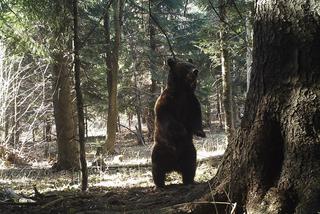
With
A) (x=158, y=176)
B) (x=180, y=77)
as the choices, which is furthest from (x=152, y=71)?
(x=158, y=176)

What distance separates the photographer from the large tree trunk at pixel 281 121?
349 cm

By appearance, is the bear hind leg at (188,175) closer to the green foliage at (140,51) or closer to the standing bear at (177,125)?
the standing bear at (177,125)

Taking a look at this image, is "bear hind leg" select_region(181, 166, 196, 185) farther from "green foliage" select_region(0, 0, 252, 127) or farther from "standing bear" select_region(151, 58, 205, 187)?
"green foliage" select_region(0, 0, 252, 127)

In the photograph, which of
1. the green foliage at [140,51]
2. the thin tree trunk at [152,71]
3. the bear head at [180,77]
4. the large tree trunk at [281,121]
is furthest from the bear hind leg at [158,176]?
the thin tree trunk at [152,71]

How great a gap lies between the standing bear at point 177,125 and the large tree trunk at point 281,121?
320 centimetres

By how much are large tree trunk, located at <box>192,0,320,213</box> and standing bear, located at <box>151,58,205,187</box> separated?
320 centimetres

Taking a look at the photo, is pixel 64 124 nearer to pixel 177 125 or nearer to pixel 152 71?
pixel 177 125

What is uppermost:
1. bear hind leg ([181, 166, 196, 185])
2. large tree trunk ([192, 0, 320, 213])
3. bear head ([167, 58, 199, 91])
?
bear head ([167, 58, 199, 91])

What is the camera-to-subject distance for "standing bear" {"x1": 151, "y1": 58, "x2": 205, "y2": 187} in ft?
24.0

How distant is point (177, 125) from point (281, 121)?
3730mm

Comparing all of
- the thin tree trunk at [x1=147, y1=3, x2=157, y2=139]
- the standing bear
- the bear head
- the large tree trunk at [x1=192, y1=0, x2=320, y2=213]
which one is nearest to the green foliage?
the thin tree trunk at [x1=147, y1=3, x2=157, y2=139]

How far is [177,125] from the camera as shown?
7.35 meters

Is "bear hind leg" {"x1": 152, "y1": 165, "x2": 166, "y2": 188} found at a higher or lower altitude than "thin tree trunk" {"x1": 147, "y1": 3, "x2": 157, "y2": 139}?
lower

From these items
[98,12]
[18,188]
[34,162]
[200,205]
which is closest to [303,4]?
[200,205]
